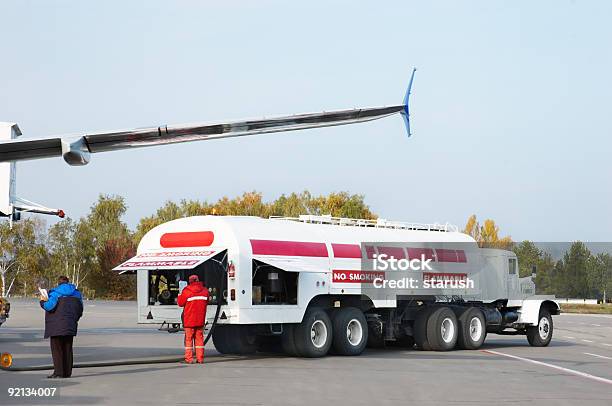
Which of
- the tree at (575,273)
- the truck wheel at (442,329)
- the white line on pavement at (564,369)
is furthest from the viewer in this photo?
the tree at (575,273)

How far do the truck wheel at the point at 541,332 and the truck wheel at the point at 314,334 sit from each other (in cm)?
859

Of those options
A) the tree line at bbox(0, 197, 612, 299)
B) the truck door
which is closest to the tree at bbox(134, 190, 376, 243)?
the tree line at bbox(0, 197, 612, 299)

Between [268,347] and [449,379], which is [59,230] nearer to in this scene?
[268,347]

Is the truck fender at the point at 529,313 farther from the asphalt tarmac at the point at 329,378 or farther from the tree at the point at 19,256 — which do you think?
the tree at the point at 19,256

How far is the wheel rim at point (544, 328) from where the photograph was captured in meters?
28.3

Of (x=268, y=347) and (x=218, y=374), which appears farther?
(x=268, y=347)

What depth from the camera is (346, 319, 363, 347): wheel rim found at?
22.7 metres

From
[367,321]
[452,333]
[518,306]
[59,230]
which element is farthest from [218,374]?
[59,230]

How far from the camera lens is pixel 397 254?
24453 millimetres

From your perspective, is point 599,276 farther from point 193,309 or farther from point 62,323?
point 62,323

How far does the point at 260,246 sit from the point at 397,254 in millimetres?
4887

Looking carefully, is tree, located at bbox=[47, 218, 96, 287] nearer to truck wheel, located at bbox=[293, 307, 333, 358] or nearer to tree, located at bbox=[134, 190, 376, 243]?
tree, located at bbox=[134, 190, 376, 243]

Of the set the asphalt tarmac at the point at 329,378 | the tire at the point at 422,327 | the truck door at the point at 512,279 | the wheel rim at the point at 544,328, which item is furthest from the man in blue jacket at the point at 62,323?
the wheel rim at the point at 544,328

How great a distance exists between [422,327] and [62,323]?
429 inches
